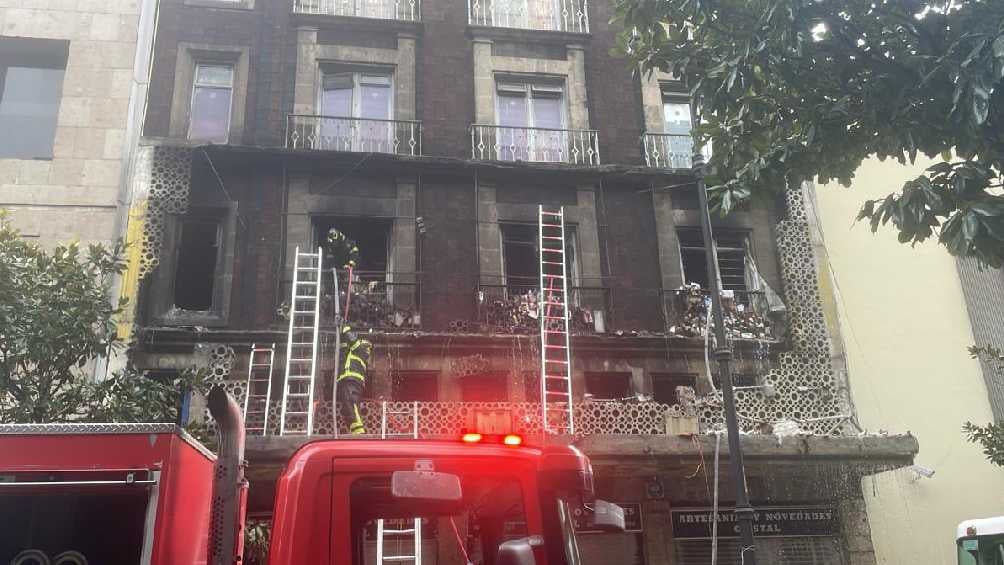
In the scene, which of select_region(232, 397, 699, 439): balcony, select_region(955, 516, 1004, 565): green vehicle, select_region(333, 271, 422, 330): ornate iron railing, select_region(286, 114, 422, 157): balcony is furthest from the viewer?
select_region(286, 114, 422, 157): balcony

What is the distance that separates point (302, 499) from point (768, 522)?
12.6 metres

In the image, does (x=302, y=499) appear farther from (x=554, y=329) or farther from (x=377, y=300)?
(x=554, y=329)

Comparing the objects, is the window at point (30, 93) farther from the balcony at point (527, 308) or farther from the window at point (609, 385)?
the window at point (609, 385)

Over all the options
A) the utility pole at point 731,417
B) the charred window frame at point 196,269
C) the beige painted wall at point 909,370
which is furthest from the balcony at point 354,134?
the beige painted wall at point 909,370

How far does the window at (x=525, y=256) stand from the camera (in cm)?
1556

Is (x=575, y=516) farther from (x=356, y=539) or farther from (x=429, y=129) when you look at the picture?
(x=429, y=129)

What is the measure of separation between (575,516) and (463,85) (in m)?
14.2

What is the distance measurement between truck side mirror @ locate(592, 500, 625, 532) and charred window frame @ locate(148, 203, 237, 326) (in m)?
11.9

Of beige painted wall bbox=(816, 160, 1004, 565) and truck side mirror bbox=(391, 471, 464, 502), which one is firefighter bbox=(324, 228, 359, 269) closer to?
truck side mirror bbox=(391, 471, 464, 502)

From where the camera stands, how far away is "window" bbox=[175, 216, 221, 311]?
14664 millimetres

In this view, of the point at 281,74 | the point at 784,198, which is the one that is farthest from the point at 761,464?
the point at 281,74

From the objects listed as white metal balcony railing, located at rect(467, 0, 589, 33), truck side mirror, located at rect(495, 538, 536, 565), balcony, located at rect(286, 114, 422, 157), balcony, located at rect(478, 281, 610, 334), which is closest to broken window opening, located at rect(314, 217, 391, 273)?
balcony, located at rect(286, 114, 422, 157)

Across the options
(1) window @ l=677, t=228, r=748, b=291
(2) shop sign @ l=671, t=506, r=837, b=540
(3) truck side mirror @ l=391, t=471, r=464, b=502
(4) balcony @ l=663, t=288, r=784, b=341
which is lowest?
(3) truck side mirror @ l=391, t=471, r=464, b=502

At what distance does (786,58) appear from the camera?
25.2 feet
